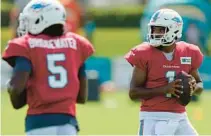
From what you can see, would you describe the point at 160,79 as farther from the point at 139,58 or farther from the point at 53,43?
the point at 53,43

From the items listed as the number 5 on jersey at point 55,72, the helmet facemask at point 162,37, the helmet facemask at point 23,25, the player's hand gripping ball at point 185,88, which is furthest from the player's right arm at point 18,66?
the player's hand gripping ball at point 185,88

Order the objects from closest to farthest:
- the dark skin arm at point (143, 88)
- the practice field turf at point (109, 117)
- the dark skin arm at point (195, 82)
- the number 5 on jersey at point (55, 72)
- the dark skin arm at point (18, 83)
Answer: the dark skin arm at point (18, 83) → the number 5 on jersey at point (55, 72) → the dark skin arm at point (143, 88) → the dark skin arm at point (195, 82) → the practice field turf at point (109, 117)

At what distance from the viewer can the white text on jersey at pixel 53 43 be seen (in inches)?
253

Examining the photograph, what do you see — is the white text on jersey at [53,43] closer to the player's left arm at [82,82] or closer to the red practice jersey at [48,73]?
the red practice jersey at [48,73]

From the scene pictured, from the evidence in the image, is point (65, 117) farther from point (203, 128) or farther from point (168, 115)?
point (203, 128)

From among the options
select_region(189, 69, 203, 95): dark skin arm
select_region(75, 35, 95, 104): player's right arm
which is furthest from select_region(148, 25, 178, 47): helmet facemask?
select_region(75, 35, 95, 104): player's right arm

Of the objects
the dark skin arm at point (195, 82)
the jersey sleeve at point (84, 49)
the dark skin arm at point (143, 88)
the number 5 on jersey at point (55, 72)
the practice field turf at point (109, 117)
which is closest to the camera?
the number 5 on jersey at point (55, 72)

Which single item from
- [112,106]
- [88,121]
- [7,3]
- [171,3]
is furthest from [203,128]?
[7,3]

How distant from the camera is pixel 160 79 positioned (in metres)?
7.30

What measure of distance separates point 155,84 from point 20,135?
13.3 feet

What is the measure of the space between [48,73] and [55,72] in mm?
51

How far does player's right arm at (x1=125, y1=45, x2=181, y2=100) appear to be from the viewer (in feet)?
23.6

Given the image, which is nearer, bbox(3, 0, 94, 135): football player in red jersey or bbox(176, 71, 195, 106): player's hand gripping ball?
bbox(3, 0, 94, 135): football player in red jersey

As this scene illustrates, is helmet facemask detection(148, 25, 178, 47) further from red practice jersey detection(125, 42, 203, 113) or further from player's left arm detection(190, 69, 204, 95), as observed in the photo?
player's left arm detection(190, 69, 204, 95)
